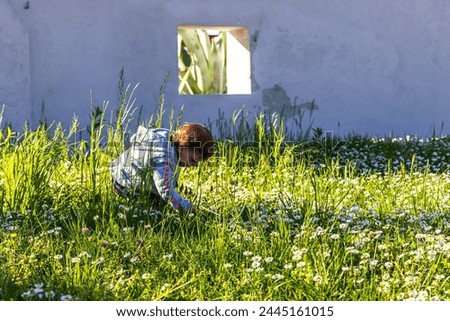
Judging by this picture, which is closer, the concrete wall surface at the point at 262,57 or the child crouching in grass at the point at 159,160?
the child crouching in grass at the point at 159,160

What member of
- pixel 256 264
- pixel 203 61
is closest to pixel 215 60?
pixel 203 61

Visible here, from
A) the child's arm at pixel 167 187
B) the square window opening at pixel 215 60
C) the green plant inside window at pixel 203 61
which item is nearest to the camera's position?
the child's arm at pixel 167 187

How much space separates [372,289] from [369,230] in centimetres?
67

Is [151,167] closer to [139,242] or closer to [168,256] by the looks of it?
[139,242]

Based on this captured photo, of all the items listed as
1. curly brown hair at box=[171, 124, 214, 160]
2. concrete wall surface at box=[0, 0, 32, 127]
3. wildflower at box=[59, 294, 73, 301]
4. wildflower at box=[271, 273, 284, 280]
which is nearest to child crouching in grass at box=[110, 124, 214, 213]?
curly brown hair at box=[171, 124, 214, 160]

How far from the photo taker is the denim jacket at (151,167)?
5.07m

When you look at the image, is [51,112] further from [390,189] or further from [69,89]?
[390,189]

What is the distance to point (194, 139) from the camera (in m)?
5.37

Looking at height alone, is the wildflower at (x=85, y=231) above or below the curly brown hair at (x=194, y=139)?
below

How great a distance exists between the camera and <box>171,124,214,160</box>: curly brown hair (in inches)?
211

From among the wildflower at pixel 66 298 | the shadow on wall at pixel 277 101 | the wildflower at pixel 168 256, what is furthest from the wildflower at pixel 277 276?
the shadow on wall at pixel 277 101

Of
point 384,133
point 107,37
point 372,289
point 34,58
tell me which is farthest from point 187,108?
point 372,289

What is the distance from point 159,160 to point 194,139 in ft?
0.90

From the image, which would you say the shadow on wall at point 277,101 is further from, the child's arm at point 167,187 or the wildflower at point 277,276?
the wildflower at point 277,276
